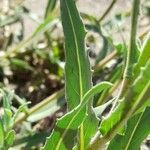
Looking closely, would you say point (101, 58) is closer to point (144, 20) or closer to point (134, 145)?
point (144, 20)

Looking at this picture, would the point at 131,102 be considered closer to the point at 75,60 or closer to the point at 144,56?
the point at 144,56

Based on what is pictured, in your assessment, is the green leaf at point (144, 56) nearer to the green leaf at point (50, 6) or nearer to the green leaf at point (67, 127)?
the green leaf at point (67, 127)

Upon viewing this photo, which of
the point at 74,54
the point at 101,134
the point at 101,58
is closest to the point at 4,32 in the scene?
the point at 101,58

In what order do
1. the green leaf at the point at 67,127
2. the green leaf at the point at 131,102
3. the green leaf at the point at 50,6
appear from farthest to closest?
the green leaf at the point at 50,6, the green leaf at the point at 67,127, the green leaf at the point at 131,102

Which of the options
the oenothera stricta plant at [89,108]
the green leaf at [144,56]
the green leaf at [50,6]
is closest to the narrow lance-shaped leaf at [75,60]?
the oenothera stricta plant at [89,108]

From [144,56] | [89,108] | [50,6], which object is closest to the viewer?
[144,56]

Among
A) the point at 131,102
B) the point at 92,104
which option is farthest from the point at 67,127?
the point at 131,102

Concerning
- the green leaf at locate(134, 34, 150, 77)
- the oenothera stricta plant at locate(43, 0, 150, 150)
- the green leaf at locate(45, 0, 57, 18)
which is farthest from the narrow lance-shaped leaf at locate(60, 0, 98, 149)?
the green leaf at locate(45, 0, 57, 18)

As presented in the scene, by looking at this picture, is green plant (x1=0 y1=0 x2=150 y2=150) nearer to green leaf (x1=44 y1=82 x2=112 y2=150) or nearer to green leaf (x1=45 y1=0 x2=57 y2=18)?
green leaf (x1=44 y1=82 x2=112 y2=150)
